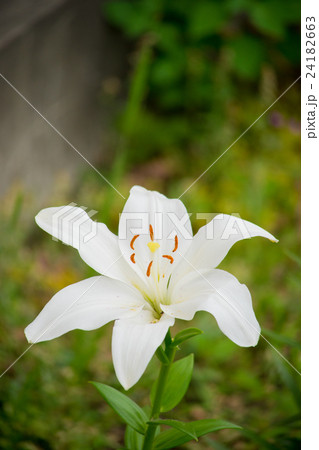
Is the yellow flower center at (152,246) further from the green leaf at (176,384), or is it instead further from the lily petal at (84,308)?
the green leaf at (176,384)

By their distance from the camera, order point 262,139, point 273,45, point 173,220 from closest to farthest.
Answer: point 173,220
point 262,139
point 273,45

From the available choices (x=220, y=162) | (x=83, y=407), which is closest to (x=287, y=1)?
(x=220, y=162)

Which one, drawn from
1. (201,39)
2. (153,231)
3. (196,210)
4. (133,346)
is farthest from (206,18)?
(133,346)

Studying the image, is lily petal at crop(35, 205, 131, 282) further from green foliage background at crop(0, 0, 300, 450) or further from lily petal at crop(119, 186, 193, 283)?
green foliage background at crop(0, 0, 300, 450)

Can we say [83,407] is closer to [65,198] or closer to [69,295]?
[69,295]

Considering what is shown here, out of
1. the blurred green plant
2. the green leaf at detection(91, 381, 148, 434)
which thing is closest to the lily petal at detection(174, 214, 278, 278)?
the green leaf at detection(91, 381, 148, 434)
